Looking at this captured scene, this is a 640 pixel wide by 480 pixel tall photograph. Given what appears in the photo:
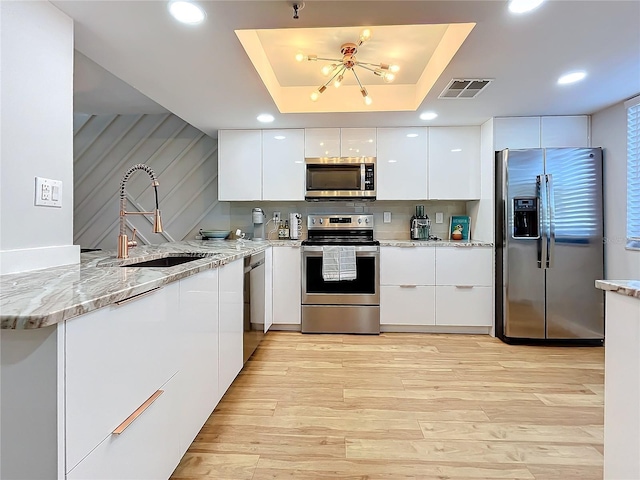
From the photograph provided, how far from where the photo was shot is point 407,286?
3.33 m

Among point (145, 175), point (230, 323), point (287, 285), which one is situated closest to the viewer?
point (230, 323)

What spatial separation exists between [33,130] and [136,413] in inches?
50.6

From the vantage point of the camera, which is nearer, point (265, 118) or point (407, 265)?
point (265, 118)

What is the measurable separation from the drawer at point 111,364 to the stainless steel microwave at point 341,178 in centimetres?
248

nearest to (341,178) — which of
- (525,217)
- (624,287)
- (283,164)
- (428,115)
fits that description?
(283,164)

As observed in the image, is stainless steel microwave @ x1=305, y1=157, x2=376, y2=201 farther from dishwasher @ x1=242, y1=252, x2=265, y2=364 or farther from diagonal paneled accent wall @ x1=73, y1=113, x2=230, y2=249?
diagonal paneled accent wall @ x1=73, y1=113, x2=230, y2=249

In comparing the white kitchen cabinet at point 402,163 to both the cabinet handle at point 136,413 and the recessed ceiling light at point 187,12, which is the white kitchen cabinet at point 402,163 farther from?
the cabinet handle at point 136,413

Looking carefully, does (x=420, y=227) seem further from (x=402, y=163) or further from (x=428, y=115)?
(x=428, y=115)

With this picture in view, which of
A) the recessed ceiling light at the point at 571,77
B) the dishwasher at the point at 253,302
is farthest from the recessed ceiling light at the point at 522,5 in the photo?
the dishwasher at the point at 253,302

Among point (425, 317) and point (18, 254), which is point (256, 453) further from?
point (425, 317)

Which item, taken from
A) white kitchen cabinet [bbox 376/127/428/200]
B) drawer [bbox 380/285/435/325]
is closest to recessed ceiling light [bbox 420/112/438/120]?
white kitchen cabinet [bbox 376/127/428/200]

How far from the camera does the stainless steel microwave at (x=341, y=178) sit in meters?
3.51

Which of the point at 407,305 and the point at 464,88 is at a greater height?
the point at 464,88

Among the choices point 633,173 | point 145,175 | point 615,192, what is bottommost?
point 615,192
